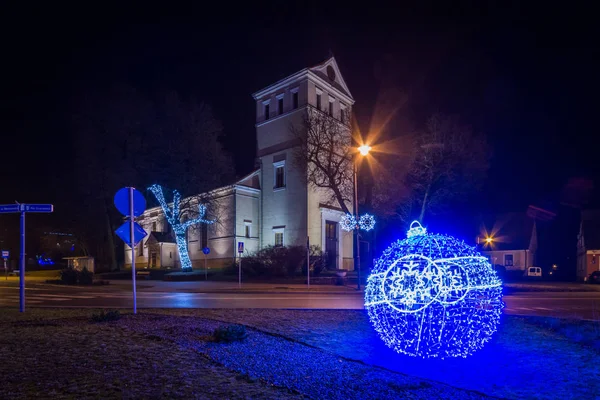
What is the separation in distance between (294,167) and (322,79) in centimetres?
844

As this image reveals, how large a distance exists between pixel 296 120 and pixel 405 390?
3646cm

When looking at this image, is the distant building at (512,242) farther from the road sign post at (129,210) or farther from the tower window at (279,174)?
the road sign post at (129,210)

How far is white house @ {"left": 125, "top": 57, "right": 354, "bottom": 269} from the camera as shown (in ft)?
133

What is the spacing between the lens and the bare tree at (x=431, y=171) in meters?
33.6

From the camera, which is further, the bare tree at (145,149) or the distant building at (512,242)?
the distant building at (512,242)

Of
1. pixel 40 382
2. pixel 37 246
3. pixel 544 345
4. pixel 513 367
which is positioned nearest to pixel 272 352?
pixel 40 382

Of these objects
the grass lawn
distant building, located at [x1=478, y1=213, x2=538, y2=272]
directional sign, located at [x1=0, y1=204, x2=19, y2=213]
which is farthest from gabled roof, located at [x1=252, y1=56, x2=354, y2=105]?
the grass lawn

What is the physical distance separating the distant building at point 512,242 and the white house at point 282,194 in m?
24.1

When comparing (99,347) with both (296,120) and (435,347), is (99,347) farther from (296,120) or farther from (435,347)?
(296,120)

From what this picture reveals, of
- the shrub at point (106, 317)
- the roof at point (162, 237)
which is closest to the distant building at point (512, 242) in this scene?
the roof at point (162, 237)

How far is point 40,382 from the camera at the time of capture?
5230 mm

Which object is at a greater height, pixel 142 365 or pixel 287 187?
pixel 287 187

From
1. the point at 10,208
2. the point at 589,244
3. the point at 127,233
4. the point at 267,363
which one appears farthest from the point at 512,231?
the point at 267,363

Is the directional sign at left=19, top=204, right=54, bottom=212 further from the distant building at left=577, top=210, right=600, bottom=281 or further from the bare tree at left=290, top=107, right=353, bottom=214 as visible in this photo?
the distant building at left=577, top=210, right=600, bottom=281
